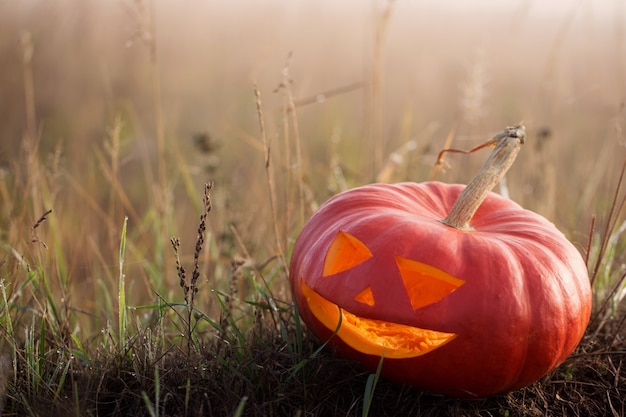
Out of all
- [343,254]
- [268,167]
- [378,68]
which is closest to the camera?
[343,254]

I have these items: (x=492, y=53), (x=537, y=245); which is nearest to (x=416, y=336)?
(x=537, y=245)

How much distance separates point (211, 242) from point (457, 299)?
1627 millimetres

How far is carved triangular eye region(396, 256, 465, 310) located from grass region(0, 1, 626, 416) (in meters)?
0.22

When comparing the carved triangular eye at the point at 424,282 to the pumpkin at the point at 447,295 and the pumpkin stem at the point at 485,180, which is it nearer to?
the pumpkin at the point at 447,295

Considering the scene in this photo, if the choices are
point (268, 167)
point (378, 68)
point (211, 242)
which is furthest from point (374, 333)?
point (211, 242)

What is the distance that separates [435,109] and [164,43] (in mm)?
2503

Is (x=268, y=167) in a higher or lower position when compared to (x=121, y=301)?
higher

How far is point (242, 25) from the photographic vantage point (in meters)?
4.75

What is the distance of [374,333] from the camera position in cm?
155

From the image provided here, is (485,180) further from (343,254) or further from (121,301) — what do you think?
(121,301)

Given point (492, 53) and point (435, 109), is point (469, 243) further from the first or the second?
point (435, 109)

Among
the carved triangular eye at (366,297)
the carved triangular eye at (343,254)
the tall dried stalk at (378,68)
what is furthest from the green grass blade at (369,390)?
the tall dried stalk at (378,68)

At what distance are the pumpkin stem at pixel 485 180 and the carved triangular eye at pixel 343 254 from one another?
0.27 m

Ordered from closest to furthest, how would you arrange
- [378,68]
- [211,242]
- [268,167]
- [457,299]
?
1. [457,299]
2. [268,167]
3. [378,68]
4. [211,242]
